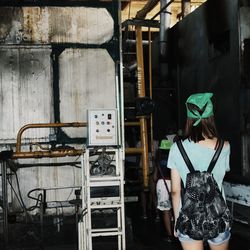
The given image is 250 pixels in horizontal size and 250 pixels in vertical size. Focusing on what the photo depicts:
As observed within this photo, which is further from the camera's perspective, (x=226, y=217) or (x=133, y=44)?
(x=133, y=44)

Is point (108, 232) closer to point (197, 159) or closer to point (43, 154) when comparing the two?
point (43, 154)

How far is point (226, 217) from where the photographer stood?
3.72 meters

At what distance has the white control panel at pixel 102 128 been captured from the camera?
651 centimetres

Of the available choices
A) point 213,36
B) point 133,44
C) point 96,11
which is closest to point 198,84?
point 213,36

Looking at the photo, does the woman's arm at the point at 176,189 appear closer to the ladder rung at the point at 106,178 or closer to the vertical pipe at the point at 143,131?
the ladder rung at the point at 106,178

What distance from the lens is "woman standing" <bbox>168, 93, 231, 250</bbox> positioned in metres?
3.76

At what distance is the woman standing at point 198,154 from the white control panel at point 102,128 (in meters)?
2.79

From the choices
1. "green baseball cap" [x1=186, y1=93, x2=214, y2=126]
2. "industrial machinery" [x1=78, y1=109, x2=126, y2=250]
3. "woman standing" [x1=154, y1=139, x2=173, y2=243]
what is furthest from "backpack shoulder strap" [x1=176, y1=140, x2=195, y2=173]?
"woman standing" [x1=154, y1=139, x2=173, y2=243]

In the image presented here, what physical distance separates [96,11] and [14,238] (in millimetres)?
4189

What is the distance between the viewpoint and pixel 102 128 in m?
6.55

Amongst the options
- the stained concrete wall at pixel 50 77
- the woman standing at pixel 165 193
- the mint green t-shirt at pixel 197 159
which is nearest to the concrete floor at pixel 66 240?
the woman standing at pixel 165 193

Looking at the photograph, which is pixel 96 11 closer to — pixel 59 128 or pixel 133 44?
pixel 59 128

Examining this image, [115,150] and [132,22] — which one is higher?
[132,22]

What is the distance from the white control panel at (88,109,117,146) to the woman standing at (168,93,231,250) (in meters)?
2.79
